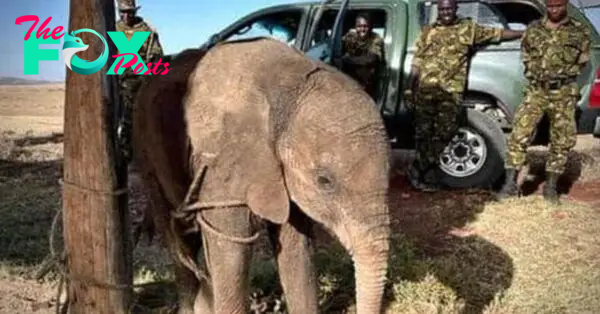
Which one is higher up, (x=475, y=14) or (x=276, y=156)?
(x=475, y=14)

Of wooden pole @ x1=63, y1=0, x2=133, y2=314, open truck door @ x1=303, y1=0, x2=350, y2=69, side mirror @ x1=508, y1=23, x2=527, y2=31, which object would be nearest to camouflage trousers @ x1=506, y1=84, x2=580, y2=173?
side mirror @ x1=508, y1=23, x2=527, y2=31

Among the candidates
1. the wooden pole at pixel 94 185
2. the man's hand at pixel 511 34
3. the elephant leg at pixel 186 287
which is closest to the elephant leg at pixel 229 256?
the wooden pole at pixel 94 185

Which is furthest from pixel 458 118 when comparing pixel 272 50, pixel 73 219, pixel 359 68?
pixel 73 219

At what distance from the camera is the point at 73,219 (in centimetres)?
331

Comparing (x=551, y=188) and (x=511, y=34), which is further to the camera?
(x=511, y=34)

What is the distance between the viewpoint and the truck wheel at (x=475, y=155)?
25.5 feet

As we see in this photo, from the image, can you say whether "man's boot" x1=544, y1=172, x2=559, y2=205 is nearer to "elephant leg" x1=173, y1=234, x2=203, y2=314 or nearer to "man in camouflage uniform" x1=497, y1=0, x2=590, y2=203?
"man in camouflage uniform" x1=497, y1=0, x2=590, y2=203

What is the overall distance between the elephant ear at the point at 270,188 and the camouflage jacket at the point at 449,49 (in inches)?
194

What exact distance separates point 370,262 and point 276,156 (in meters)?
0.63

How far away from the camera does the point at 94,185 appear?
3.25 meters

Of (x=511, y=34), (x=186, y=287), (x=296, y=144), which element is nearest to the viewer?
(x=296, y=144)

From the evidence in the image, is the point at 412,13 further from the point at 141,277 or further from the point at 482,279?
the point at 141,277

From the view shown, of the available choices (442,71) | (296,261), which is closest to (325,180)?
(296,261)

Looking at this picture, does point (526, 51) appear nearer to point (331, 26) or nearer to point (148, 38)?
point (331, 26)
